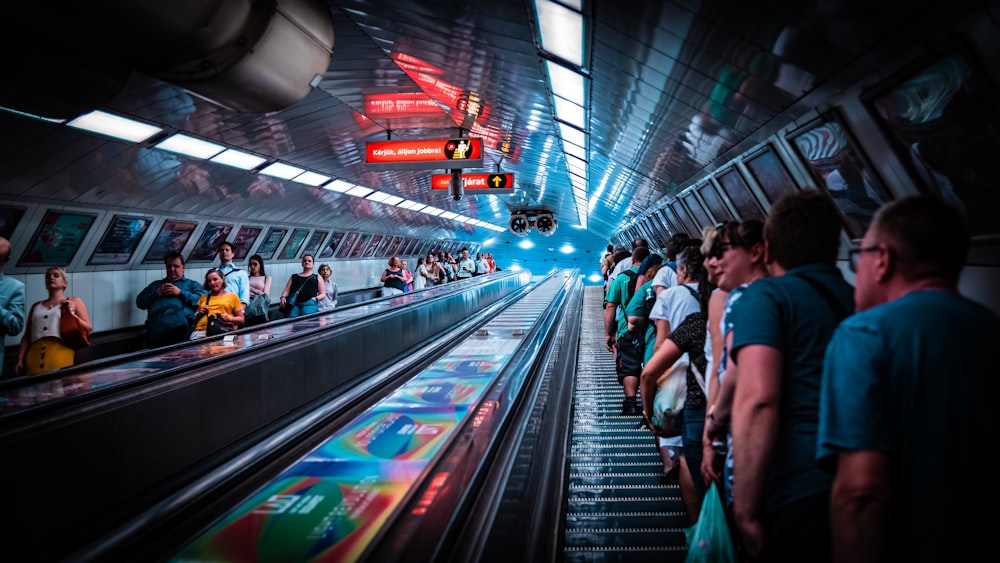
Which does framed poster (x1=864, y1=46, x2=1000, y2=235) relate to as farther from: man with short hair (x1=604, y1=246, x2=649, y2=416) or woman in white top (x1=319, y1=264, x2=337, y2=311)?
woman in white top (x1=319, y1=264, x2=337, y2=311)

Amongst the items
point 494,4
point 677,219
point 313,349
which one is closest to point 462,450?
point 313,349

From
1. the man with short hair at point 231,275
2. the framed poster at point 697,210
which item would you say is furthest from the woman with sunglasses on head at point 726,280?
the framed poster at point 697,210

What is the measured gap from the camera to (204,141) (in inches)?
328

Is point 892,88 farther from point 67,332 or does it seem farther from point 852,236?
point 67,332

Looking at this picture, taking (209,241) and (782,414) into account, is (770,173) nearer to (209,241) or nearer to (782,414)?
(782,414)

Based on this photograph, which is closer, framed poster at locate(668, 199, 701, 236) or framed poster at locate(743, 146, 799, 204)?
framed poster at locate(743, 146, 799, 204)

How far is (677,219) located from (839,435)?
1094 cm

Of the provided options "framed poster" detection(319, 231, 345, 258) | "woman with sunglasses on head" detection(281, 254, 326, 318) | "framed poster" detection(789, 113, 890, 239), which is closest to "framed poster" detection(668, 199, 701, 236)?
"framed poster" detection(789, 113, 890, 239)

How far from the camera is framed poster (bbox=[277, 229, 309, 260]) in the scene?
14250 millimetres

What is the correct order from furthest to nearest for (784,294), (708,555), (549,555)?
(549,555) < (708,555) < (784,294)

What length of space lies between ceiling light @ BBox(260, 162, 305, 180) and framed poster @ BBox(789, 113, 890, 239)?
352 inches

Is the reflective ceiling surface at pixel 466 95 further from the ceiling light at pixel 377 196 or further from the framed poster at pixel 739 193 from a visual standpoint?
the ceiling light at pixel 377 196

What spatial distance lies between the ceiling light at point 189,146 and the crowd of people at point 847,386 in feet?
26.3

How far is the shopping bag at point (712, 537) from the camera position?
208cm
